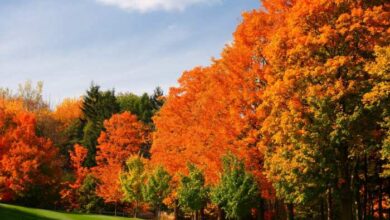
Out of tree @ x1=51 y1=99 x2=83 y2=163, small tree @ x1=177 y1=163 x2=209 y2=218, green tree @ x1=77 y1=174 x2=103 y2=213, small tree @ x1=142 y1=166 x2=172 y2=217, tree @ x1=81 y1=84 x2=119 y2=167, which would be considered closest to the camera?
small tree @ x1=177 y1=163 x2=209 y2=218

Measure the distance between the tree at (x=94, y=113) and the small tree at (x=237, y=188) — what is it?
43.8 m

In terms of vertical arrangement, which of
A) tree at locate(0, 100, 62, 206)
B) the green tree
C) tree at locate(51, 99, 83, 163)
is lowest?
the green tree

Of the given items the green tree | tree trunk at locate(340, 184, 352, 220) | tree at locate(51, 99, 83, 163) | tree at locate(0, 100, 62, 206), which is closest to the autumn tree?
tree trunk at locate(340, 184, 352, 220)

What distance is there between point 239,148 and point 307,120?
6494mm

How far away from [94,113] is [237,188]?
60247 mm

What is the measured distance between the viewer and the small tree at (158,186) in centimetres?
4056

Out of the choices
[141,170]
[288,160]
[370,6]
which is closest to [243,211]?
[288,160]

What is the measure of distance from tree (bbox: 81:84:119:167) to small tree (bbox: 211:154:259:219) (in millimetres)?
Answer: 43837

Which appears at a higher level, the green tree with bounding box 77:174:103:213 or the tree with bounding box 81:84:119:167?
the tree with bounding box 81:84:119:167

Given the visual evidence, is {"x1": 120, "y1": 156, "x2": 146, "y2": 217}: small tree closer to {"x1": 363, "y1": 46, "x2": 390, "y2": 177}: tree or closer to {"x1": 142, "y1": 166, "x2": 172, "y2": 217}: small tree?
{"x1": 142, "y1": 166, "x2": 172, "y2": 217}: small tree

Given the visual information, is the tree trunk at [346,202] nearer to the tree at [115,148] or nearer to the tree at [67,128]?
the tree at [115,148]

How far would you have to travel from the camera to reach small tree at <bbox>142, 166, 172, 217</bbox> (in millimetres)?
40562

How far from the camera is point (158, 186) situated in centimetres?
4112

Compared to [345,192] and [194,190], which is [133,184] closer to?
[194,190]
